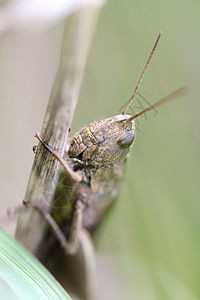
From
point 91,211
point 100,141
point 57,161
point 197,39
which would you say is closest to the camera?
point 57,161

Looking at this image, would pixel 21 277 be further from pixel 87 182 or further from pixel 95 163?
pixel 87 182

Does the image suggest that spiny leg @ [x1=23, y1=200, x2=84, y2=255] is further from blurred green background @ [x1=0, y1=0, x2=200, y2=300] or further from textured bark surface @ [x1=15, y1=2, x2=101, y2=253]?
textured bark surface @ [x1=15, y1=2, x2=101, y2=253]

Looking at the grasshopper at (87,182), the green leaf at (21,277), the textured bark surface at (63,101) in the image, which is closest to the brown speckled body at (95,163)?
the grasshopper at (87,182)

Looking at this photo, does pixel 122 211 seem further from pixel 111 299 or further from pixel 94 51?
pixel 94 51

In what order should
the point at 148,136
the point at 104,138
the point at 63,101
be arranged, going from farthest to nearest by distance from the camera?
the point at 148,136
the point at 104,138
the point at 63,101

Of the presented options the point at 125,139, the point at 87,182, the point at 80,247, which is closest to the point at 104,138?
the point at 125,139

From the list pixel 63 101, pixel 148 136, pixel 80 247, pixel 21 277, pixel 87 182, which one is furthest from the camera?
pixel 148 136

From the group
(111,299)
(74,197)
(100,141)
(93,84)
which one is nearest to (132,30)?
(93,84)
